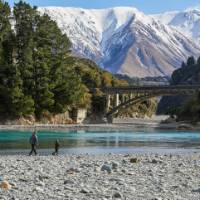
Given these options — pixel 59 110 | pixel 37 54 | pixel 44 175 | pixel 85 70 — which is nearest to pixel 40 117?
pixel 59 110

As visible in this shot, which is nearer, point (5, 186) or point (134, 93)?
point (5, 186)

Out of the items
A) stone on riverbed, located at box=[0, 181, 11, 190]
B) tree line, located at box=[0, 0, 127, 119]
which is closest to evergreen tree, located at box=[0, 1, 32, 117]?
tree line, located at box=[0, 0, 127, 119]

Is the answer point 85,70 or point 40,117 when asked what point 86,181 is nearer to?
point 40,117

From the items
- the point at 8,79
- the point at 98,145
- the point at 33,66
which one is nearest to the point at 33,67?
the point at 33,66

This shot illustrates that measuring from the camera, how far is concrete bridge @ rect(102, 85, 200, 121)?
165 m

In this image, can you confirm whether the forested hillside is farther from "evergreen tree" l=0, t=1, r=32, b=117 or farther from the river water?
the river water

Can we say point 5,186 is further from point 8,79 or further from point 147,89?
point 147,89

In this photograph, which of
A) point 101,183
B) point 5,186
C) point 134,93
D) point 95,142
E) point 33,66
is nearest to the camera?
point 5,186

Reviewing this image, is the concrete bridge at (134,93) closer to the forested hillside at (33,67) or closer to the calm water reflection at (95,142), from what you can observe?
the forested hillside at (33,67)

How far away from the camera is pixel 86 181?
23047mm

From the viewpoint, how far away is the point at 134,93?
177000mm

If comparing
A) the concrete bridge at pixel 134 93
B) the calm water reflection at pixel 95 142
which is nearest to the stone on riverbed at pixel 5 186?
the calm water reflection at pixel 95 142

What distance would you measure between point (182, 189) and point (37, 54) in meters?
105

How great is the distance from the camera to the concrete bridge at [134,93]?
164625mm
